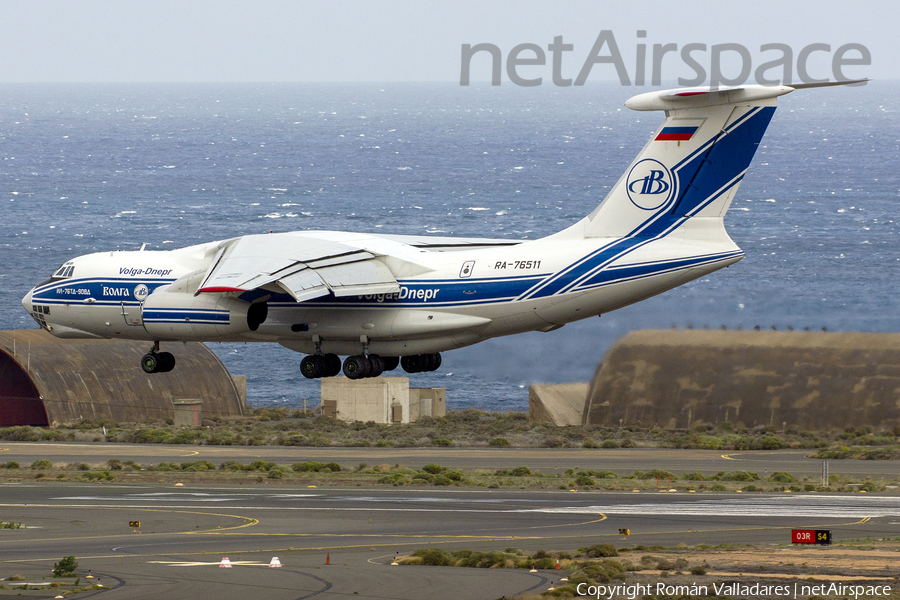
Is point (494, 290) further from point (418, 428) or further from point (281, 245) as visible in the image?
point (418, 428)

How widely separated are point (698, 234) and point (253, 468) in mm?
25284

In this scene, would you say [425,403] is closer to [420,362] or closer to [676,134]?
[420,362]

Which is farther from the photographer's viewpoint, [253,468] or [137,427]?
[137,427]

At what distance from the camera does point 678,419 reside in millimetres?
60344

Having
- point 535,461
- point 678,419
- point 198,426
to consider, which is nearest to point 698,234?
point 535,461

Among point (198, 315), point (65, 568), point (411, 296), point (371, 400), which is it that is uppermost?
point (411, 296)

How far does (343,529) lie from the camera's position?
116 feet

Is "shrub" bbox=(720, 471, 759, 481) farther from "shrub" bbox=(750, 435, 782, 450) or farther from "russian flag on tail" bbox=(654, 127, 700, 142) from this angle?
"russian flag on tail" bbox=(654, 127, 700, 142)

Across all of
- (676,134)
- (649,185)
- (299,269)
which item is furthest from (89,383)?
(676,134)

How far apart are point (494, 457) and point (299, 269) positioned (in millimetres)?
22340

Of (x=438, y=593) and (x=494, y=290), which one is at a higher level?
(x=494, y=290)

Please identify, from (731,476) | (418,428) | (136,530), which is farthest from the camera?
(418,428)

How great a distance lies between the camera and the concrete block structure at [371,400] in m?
67.3

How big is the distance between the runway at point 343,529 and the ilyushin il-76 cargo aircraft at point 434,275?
4.82 m
